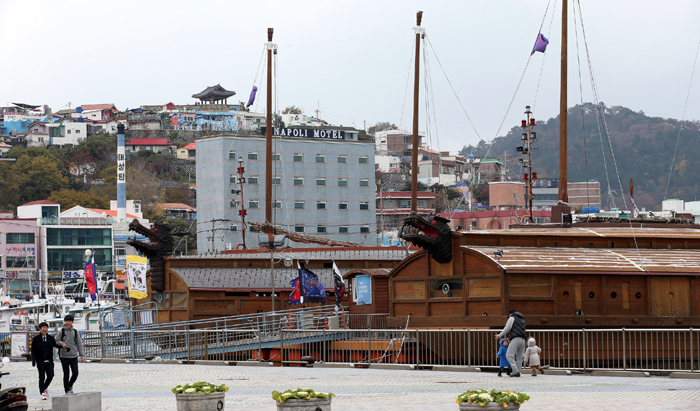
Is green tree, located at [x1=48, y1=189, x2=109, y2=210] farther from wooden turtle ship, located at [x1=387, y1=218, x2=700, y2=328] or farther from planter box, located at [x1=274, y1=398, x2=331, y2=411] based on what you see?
planter box, located at [x1=274, y1=398, x2=331, y2=411]

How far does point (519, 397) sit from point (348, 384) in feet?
22.4

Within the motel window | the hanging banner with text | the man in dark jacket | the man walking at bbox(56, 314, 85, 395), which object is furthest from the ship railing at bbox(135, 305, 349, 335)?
the motel window

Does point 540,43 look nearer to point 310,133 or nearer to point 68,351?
point 68,351

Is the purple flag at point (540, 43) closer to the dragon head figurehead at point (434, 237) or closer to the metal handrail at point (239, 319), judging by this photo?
the metal handrail at point (239, 319)

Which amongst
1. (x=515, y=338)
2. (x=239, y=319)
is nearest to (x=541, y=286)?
(x=515, y=338)

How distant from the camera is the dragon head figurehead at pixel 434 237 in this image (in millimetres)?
24734

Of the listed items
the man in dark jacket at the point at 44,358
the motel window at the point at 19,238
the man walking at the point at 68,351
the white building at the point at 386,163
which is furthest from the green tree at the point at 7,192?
the man walking at the point at 68,351

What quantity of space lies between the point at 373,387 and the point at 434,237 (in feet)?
33.3

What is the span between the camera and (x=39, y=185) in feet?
429

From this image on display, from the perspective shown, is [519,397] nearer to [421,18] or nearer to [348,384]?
[348,384]

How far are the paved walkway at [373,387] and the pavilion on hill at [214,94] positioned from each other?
172194mm

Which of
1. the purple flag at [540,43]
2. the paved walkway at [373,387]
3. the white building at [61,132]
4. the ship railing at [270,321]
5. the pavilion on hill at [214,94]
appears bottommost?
the ship railing at [270,321]

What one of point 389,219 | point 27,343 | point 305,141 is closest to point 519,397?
point 27,343

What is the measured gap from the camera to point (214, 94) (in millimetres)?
189875
